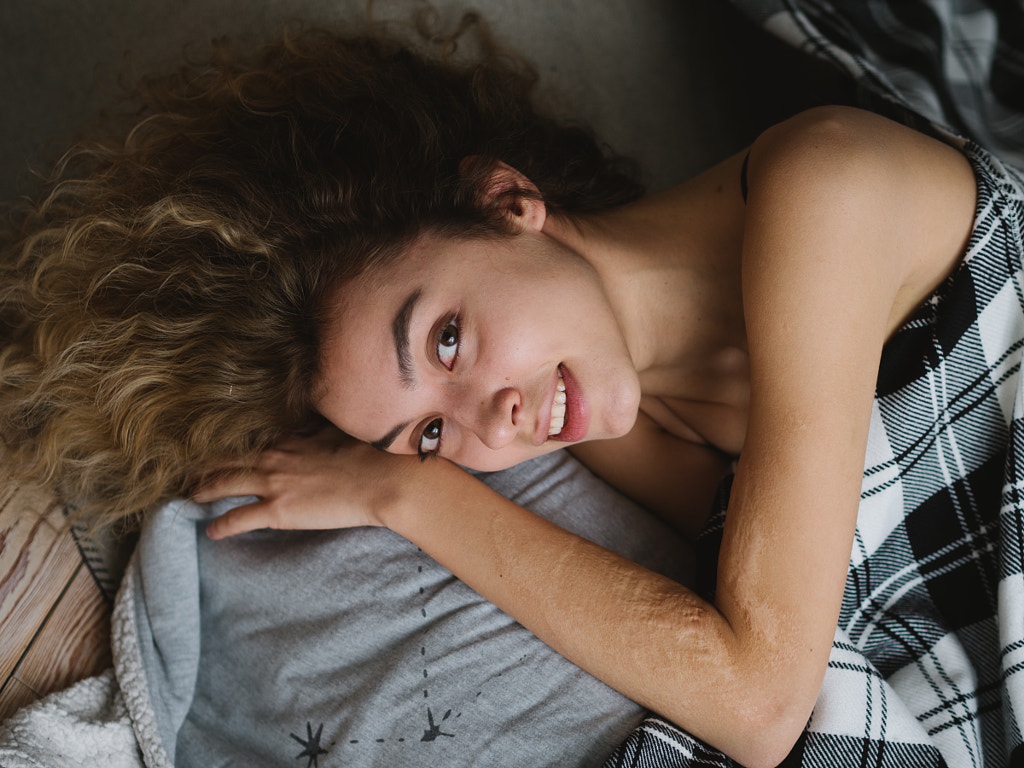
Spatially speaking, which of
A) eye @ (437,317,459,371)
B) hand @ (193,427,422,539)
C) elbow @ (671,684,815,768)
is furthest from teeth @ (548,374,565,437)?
elbow @ (671,684,815,768)

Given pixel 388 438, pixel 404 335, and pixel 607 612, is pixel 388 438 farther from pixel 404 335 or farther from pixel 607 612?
pixel 607 612

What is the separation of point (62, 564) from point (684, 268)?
1064mm

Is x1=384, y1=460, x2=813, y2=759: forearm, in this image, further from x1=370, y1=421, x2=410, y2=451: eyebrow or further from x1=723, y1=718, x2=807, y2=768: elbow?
x1=370, y1=421, x2=410, y2=451: eyebrow

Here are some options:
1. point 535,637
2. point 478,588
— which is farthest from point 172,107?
point 535,637

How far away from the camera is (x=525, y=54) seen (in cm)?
151

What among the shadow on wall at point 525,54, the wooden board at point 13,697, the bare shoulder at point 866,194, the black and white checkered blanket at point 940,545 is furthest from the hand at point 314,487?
the shadow on wall at point 525,54

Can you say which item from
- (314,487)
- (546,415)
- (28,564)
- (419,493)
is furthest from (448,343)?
(28,564)

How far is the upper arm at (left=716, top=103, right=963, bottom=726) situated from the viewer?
888 millimetres

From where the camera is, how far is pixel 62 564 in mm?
1197

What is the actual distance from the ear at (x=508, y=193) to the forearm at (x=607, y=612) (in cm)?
40

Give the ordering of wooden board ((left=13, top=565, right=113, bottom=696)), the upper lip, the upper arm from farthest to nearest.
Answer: wooden board ((left=13, top=565, right=113, bottom=696))
the upper lip
the upper arm

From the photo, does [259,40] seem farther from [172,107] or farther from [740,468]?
[740,468]

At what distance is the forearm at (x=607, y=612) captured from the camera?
36.4 inches

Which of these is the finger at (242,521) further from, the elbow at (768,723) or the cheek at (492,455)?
the elbow at (768,723)
